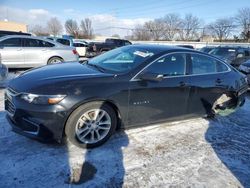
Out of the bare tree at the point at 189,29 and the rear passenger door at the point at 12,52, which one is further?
the bare tree at the point at 189,29

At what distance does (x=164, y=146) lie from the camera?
3951 millimetres

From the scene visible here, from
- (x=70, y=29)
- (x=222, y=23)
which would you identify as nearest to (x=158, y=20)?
(x=222, y=23)

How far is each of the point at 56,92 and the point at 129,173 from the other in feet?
4.56

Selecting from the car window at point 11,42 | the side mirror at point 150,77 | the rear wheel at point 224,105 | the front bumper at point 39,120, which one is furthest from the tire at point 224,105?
the car window at point 11,42

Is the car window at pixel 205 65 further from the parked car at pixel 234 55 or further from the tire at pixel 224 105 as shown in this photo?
the parked car at pixel 234 55

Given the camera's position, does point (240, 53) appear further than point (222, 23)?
No

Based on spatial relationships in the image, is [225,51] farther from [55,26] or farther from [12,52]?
[55,26]

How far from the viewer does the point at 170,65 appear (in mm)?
4297

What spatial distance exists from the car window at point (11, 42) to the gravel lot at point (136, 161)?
19.2 ft

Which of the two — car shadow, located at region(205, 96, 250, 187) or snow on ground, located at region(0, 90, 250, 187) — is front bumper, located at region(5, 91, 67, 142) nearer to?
snow on ground, located at region(0, 90, 250, 187)

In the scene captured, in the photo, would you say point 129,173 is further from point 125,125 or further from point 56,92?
point 56,92

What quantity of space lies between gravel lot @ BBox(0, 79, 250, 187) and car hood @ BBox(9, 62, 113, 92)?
2.85ft

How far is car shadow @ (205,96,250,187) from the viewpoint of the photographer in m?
3.44

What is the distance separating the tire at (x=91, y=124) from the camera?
11.5 feet
